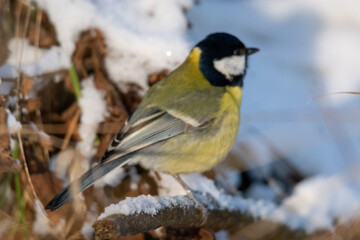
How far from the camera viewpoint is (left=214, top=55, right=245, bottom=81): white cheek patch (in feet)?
9.63

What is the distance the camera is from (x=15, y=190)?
8.80 ft

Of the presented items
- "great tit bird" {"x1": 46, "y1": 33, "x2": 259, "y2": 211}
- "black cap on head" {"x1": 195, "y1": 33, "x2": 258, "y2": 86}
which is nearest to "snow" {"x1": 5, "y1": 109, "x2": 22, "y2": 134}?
"great tit bird" {"x1": 46, "y1": 33, "x2": 259, "y2": 211}

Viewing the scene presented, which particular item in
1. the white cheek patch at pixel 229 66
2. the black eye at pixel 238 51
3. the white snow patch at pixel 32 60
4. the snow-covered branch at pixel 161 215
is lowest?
the snow-covered branch at pixel 161 215

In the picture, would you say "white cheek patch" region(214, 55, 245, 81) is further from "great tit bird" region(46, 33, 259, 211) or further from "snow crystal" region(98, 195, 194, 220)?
"snow crystal" region(98, 195, 194, 220)

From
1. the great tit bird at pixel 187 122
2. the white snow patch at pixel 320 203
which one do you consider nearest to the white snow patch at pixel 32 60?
the great tit bird at pixel 187 122

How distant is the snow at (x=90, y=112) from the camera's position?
3211 millimetres

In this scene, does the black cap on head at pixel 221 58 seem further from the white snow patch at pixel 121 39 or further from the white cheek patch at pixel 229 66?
the white snow patch at pixel 121 39

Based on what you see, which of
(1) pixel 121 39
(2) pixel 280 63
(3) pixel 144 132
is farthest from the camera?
(2) pixel 280 63

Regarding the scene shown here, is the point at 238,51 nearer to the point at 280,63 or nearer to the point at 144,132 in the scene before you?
the point at 144,132

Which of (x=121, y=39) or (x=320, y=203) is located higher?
(x=121, y=39)

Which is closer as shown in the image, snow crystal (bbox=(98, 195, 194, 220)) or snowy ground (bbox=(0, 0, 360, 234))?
snow crystal (bbox=(98, 195, 194, 220))

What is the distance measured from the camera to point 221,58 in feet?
9.64

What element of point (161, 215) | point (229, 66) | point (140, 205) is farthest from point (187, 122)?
point (140, 205)

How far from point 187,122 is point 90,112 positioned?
87cm
